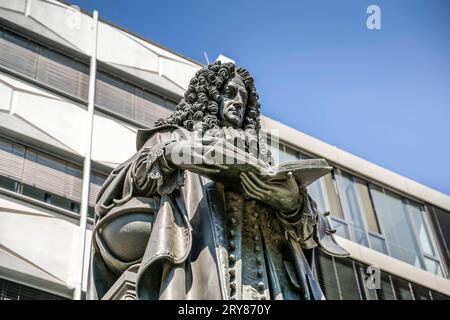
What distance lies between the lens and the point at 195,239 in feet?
19.7

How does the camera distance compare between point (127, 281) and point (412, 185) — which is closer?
point (127, 281)

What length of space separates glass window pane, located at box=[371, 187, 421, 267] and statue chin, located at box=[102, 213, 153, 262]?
2267 centimetres

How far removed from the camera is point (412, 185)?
1193 inches

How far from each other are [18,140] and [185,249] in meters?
18.0

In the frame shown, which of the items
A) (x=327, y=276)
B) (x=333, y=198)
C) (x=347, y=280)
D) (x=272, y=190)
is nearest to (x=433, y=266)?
(x=333, y=198)

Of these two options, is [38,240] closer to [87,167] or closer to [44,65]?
[87,167]

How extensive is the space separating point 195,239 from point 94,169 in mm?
18326

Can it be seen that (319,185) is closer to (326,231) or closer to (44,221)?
(44,221)

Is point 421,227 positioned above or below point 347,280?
above

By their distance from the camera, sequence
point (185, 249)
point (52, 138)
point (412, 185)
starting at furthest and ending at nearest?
point (412, 185) < point (52, 138) < point (185, 249)

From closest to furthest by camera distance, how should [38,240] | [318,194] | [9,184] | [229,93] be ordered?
[229,93] < [38,240] < [9,184] < [318,194]

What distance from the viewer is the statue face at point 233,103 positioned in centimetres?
716

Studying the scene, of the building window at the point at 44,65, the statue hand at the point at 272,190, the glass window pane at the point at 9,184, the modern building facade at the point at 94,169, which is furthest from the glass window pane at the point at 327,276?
the statue hand at the point at 272,190
